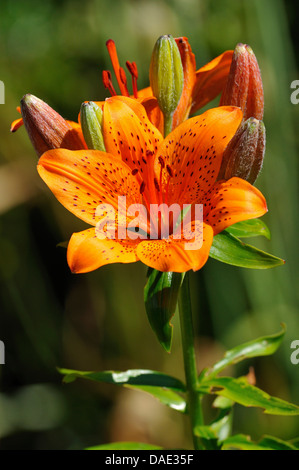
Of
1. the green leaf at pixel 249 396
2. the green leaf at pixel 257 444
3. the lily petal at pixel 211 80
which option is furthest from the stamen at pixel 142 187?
the green leaf at pixel 257 444

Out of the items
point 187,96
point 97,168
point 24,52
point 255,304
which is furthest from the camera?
point 24,52

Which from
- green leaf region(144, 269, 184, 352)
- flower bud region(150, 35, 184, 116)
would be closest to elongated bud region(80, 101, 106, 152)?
flower bud region(150, 35, 184, 116)

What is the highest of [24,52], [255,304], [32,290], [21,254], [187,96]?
[24,52]

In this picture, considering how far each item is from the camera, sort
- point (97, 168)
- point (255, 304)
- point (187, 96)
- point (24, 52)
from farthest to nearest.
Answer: point (24, 52), point (255, 304), point (187, 96), point (97, 168)

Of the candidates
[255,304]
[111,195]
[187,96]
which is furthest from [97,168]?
[255,304]

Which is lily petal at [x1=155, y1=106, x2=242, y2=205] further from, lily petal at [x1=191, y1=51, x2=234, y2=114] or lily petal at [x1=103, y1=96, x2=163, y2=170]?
lily petal at [x1=191, y1=51, x2=234, y2=114]

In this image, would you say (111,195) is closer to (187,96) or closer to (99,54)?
(187,96)

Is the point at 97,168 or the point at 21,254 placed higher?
the point at 97,168
